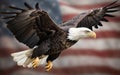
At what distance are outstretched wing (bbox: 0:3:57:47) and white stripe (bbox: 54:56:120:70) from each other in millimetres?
515

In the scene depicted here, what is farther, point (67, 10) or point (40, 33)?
point (67, 10)

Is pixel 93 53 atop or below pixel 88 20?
atop

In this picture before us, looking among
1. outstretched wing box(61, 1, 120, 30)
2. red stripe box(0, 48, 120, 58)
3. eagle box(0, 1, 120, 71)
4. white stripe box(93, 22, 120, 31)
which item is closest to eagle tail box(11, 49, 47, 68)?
eagle box(0, 1, 120, 71)

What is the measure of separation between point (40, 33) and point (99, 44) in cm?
61

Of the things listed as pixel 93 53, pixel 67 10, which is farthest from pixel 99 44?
pixel 67 10

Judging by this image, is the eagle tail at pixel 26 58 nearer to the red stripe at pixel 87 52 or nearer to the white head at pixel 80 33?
the white head at pixel 80 33

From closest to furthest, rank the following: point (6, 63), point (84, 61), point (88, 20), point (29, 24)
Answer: point (29, 24)
point (88, 20)
point (6, 63)
point (84, 61)

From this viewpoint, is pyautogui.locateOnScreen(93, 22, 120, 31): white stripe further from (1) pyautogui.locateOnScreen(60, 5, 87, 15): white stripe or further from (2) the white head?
(2) the white head

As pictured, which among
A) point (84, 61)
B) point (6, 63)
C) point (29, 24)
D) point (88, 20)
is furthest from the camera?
point (84, 61)

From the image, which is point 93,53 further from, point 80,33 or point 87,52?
point 80,33

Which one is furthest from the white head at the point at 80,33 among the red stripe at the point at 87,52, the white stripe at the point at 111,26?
the white stripe at the point at 111,26

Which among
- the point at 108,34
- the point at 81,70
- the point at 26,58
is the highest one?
the point at 108,34

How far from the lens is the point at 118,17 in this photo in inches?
64.4

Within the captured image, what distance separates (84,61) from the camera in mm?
1563
